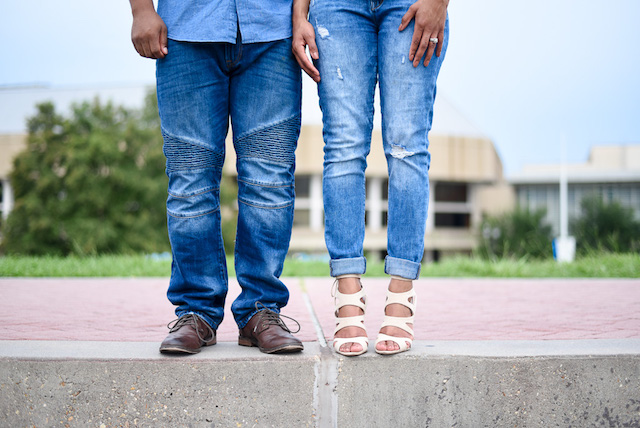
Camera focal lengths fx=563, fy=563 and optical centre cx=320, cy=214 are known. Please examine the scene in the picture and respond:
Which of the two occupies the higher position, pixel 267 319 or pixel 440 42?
pixel 440 42

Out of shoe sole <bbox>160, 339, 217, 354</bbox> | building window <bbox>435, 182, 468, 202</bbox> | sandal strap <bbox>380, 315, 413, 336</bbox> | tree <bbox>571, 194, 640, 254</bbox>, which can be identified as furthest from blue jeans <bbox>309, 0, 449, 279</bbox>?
building window <bbox>435, 182, 468, 202</bbox>

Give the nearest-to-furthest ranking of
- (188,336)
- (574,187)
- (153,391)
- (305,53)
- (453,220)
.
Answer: (153,391) < (188,336) < (305,53) < (453,220) < (574,187)

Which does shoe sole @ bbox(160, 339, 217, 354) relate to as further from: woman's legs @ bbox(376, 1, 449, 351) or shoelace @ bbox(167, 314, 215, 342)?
woman's legs @ bbox(376, 1, 449, 351)

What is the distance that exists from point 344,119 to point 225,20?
1.69 ft

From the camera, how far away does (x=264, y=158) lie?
6.13 ft

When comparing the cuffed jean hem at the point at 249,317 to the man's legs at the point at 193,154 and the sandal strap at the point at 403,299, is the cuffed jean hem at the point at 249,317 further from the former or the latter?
the sandal strap at the point at 403,299

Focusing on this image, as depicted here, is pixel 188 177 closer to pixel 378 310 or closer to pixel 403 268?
pixel 403 268

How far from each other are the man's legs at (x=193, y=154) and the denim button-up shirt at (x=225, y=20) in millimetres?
50

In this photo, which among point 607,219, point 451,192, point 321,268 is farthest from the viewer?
point 451,192

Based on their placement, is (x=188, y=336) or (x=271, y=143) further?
(x=271, y=143)

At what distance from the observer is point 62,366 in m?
1.61

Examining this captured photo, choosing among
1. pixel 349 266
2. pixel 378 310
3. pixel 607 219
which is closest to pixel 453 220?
pixel 607 219

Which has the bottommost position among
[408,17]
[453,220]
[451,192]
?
[453,220]

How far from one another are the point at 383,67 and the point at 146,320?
1.56 m
